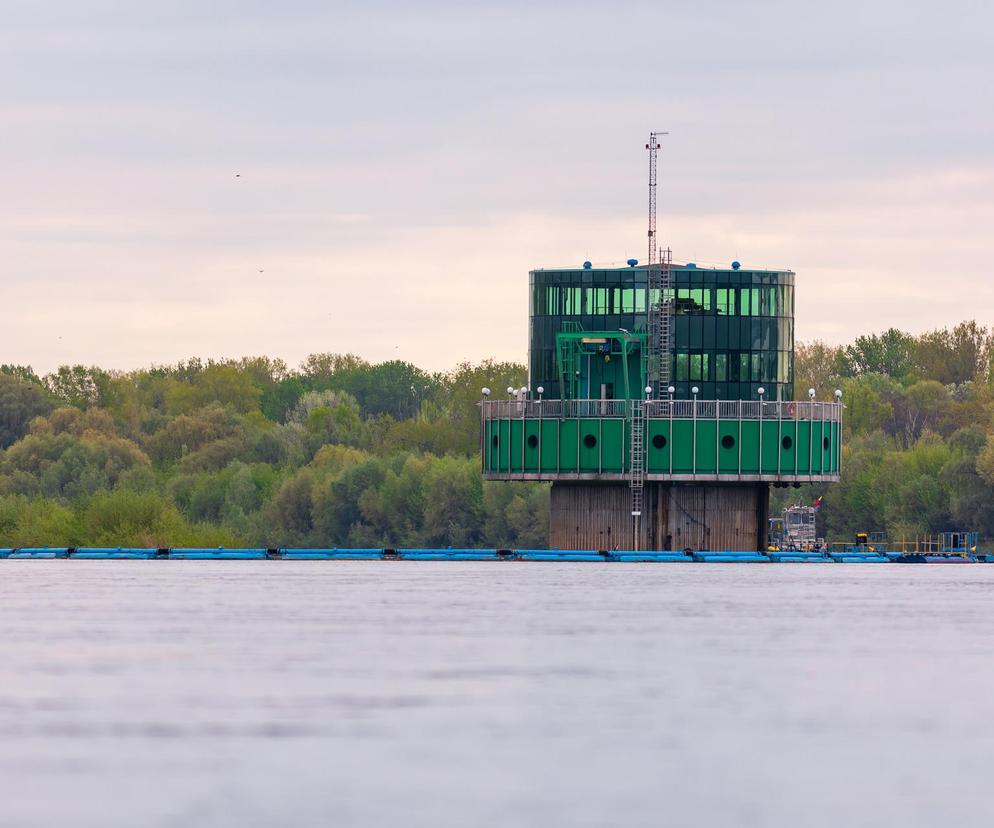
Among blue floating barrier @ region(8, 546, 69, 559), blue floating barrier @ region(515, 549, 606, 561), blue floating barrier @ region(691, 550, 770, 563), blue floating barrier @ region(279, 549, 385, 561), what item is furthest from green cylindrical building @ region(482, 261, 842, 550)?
blue floating barrier @ region(8, 546, 69, 559)

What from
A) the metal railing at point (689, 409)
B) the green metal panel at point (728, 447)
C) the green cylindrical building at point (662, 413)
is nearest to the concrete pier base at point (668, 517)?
the green cylindrical building at point (662, 413)

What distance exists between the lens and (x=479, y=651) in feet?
201

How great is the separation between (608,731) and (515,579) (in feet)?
204

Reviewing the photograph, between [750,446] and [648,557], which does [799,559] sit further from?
[648,557]

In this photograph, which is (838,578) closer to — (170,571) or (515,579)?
(515,579)

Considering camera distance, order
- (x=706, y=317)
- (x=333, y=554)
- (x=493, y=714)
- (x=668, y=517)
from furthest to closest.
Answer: (x=333, y=554) < (x=706, y=317) < (x=668, y=517) < (x=493, y=714)

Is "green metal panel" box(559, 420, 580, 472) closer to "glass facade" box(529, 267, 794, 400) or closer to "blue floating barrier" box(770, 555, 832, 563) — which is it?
"glass facade" box(529, 267, 794, 400)

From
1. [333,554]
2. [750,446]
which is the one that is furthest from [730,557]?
[333,554]

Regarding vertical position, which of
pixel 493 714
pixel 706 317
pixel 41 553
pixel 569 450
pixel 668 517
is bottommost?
pixel 493 714

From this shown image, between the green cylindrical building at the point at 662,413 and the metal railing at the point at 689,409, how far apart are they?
73 millimetres

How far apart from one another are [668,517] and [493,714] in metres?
90.6

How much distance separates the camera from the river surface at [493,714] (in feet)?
122

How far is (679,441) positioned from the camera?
441 ft

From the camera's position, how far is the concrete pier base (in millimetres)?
137250
